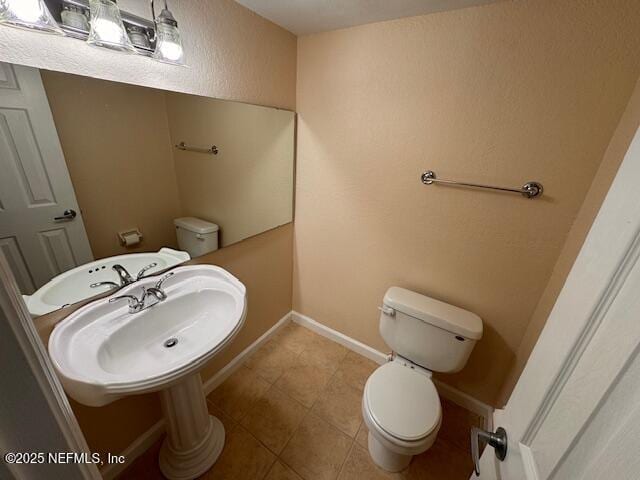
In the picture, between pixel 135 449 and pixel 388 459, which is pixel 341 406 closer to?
pixel 388 459

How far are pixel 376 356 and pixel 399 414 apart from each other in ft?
2.37

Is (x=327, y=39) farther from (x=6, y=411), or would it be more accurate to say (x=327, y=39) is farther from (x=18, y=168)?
(x=6, y=411)

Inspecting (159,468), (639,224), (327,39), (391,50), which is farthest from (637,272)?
(159,468)

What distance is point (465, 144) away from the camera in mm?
1228

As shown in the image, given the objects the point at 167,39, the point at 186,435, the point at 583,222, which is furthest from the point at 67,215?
the point at 583,222

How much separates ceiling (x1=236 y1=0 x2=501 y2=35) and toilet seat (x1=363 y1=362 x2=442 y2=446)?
1.69 m

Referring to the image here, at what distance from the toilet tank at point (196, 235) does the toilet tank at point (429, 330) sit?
0.99 metres

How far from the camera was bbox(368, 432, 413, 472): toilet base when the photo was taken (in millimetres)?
1238

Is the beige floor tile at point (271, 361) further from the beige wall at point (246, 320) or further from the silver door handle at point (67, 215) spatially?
the silver door handle at point (67, 215)

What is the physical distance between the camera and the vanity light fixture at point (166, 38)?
90 cm

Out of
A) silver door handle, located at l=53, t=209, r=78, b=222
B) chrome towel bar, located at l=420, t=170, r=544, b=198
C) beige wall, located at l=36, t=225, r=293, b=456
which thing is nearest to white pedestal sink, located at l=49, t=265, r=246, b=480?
beige wall, located at l=36, t=225, r=293, b=456

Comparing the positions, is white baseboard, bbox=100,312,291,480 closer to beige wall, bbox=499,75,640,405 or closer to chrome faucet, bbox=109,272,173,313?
chrome faucet, bbox=109,272,173,313

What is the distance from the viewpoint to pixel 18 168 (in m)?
0.78

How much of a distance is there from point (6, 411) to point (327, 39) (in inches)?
70.1
